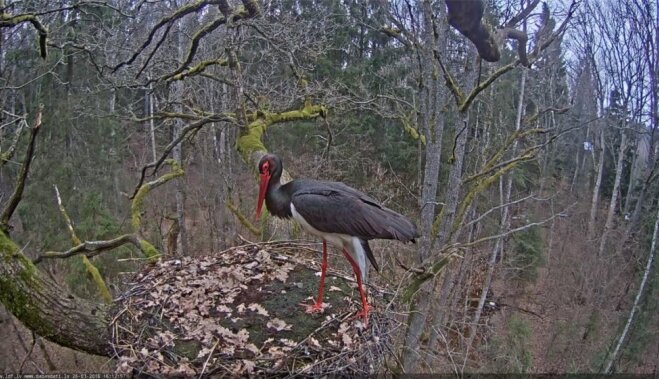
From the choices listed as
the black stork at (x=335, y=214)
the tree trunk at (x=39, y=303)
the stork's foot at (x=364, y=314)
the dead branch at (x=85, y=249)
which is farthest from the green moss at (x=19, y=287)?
the stork's foot at (x=364, y=314)

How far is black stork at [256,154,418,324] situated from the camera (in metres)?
3.94

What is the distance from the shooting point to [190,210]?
17531mm

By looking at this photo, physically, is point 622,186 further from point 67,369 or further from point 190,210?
point 67,369

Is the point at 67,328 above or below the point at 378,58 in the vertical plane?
below

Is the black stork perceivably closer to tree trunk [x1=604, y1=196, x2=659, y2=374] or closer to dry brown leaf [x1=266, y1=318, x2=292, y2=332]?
dry brown leaf [x1=266, y1=318, x2=292, y2=332]

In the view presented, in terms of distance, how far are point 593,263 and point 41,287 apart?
656 inches

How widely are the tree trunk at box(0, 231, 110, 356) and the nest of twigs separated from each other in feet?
0.96

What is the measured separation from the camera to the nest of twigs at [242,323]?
11.2 ft

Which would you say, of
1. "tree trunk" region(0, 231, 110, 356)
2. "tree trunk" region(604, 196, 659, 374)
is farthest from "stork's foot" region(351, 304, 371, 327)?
"tree trunk" region(604, 196, 659, 374)

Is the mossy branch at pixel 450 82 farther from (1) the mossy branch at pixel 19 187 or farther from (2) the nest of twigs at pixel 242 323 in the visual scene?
(1) the mossy branch at pixel 19 187

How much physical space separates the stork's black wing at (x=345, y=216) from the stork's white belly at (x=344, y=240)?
58 millimetres

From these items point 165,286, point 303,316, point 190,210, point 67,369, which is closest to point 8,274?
point 165,286

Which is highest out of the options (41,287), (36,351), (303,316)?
(41,287)

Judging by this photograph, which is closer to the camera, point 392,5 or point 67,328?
point 67,328
